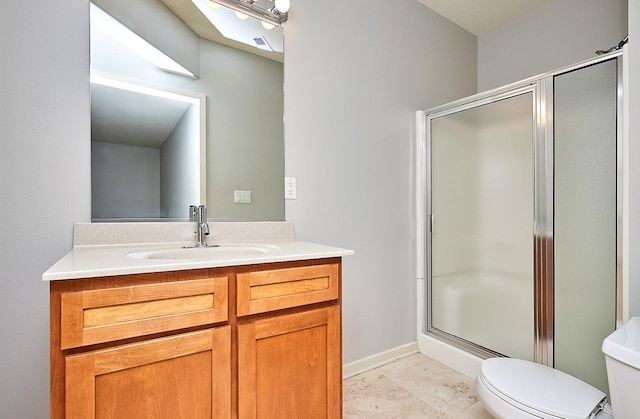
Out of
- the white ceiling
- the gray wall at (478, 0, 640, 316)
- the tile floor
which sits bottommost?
the tile floor

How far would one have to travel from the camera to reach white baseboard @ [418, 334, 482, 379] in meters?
1.89

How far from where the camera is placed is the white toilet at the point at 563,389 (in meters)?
0.92

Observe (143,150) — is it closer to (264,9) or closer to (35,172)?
(35,172)

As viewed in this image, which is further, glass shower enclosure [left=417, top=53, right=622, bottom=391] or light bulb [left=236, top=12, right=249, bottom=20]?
light bulb [left=236, top=12, right=249, bottom=20]

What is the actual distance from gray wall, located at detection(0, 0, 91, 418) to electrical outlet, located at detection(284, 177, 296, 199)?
0.88 m

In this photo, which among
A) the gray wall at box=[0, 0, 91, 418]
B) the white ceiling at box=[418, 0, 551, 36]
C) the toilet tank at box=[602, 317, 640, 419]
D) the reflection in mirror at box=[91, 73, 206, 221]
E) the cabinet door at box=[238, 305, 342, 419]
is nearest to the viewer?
the toilet tank at box=[602, 317, 640, 419]

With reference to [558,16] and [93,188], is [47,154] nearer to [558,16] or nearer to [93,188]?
[93,188]

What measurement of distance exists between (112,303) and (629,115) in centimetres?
203

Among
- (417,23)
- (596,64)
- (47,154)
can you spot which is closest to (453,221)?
(596,64)

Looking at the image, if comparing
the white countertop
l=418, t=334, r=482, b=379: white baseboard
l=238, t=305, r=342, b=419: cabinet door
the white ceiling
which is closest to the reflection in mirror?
the white countertop

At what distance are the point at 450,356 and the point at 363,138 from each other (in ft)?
4.86

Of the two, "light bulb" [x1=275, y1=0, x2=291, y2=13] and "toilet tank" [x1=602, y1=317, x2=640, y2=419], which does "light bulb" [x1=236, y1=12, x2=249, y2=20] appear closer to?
"light bulb" [x1=275, y1=0, x2=291, y2=13]

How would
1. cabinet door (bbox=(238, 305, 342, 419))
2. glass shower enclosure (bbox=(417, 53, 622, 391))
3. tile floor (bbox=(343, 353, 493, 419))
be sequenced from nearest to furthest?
cabinet door (bbox=(238, 305, 342, 419)) < glass shower enclosure (bbox=(417, 53, 622, 391)) < tile floor (bbox=(343, 353, 493, 419))

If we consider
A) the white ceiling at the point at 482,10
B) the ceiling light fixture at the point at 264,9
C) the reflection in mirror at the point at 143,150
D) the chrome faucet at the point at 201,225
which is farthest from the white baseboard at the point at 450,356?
the white ceiling at the point at 482,10
